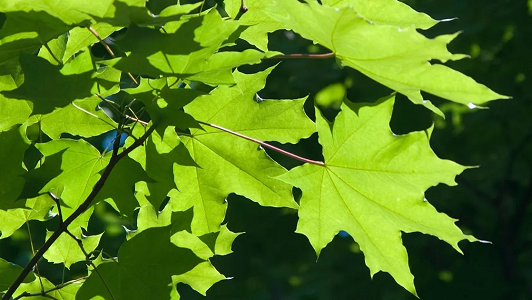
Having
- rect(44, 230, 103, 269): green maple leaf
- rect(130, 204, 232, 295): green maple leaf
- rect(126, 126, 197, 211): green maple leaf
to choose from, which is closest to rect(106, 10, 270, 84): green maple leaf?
rect(126, 126, 197, 211): green maple leaf

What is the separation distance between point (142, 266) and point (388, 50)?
624 millimetres

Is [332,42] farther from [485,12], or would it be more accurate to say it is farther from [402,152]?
[485,12]

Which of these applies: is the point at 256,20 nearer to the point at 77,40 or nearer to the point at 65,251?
the point at 77,40

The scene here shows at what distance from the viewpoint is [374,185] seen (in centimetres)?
133

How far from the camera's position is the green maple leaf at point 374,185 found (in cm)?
128

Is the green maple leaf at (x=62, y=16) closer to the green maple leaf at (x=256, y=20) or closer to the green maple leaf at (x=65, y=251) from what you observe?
the green maple leaf at (x=256, y=20)

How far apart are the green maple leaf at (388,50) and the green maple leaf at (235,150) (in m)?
0.31

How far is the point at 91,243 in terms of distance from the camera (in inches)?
59.7

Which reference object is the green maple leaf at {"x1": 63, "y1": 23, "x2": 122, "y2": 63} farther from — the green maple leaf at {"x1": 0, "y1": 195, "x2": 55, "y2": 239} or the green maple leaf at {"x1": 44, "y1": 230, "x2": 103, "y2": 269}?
the green maple leaf at {"x1": 44, "y1": 230, "x2": 103, "y2": 269}

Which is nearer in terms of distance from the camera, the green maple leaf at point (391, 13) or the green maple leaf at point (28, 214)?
the green maple leaf at point (391, 13)

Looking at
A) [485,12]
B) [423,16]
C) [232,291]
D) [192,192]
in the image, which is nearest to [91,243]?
[192,192]

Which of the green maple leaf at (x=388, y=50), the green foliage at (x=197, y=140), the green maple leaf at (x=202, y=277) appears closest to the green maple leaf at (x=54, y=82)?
the green foliage at (x=197, y=140)

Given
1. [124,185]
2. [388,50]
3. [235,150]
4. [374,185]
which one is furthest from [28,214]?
[388,50]

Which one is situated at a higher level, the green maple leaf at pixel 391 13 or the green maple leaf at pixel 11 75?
the green maple leaf at pixel 391 13
